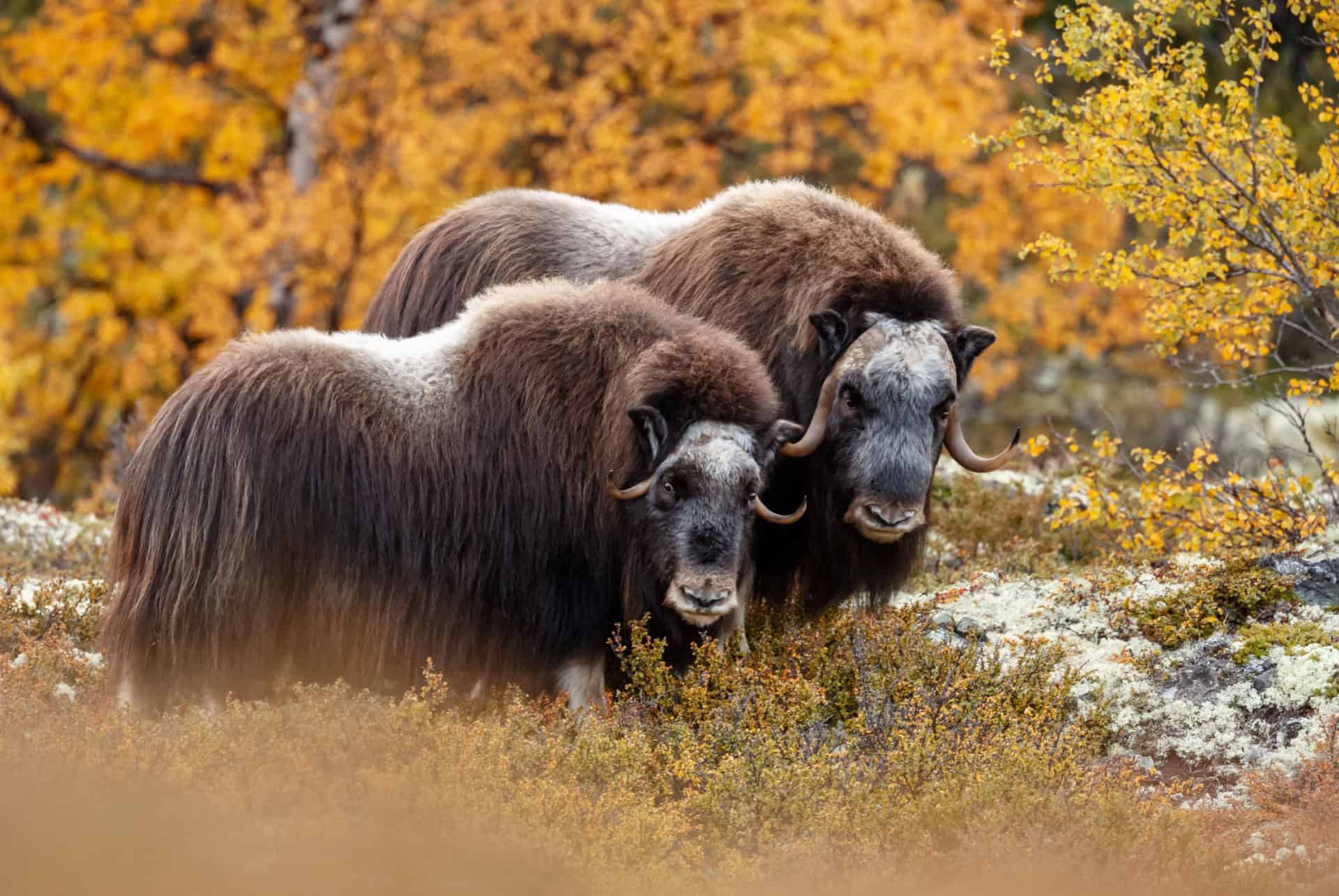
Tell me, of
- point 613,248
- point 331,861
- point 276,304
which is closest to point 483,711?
point 331,861

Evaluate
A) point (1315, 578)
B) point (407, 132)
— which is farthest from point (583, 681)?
point (407, 132)

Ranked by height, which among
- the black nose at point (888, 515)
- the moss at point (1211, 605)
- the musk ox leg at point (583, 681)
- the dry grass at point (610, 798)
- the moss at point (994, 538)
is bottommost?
the musk ox leg at point (583, 681)

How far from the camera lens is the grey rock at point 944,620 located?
6105 millimetres

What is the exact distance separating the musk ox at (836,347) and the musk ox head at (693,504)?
579 millimetres

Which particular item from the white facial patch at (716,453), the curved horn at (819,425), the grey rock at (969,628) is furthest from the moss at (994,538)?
the white facial patch at (716,453)

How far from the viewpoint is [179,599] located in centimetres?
477

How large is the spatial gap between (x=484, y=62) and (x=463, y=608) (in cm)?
938

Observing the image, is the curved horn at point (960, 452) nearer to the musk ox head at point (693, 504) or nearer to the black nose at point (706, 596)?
the musk ox head at point (693, 504)

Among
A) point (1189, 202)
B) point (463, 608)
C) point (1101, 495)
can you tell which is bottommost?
point (463, 608)

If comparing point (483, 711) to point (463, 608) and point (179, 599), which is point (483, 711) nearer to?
point (463, 608)

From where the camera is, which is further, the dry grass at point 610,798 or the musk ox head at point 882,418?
the musk ox head at point 882,418

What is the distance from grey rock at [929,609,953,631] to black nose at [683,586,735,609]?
141 centimetres

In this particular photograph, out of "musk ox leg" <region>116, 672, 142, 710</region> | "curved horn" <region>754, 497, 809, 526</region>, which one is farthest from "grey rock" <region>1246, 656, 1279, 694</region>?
"musk ox leg" <region>116, 672, 142, 710</region>

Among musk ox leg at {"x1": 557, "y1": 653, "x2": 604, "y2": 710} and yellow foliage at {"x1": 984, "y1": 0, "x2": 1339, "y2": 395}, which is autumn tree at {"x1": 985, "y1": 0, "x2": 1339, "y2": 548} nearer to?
yellow foliage at {"x1": 984, "y1": 0, "x2": 1339, "y2": 395}
